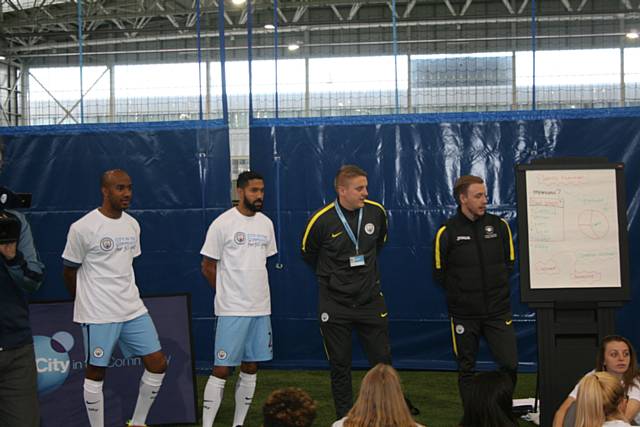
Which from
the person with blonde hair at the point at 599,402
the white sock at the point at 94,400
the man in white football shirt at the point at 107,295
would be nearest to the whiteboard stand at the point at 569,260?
the person with blonde hair at the point at 599,402

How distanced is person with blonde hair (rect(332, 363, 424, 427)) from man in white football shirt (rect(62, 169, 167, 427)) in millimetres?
2277

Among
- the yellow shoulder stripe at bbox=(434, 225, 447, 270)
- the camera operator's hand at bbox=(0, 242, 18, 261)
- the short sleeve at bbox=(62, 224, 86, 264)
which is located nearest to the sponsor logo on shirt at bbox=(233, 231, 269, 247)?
the short sleeve at bbox=(62, 224, 86, 264)

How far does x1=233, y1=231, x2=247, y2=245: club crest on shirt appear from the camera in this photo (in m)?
4.98

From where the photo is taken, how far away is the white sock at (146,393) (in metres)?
4.76

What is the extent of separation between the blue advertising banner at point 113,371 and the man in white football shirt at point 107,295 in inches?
19.5

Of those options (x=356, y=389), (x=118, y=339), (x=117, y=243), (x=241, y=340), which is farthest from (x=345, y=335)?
(x=356, y=389)

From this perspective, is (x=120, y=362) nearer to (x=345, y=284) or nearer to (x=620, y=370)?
(x=345, y=284)

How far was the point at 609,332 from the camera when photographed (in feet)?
15.3

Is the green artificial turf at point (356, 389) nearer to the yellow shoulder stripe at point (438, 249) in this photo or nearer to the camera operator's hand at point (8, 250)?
the yellow shoulder stripe at point (438, 249)

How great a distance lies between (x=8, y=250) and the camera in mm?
3168

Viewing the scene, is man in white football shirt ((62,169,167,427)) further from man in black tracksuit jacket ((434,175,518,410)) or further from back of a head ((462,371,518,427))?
back of a head ((462,371,518,427))

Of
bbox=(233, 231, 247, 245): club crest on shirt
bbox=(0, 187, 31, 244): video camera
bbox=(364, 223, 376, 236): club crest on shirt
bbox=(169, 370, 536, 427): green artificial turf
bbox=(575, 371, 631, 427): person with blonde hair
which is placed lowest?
bbox=(169, 370, 536, 427): green artificial turf

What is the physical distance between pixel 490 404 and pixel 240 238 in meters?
2.41

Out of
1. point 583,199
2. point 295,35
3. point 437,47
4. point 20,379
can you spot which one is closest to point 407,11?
point 437,47
